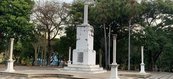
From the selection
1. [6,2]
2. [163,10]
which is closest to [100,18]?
[163,10]

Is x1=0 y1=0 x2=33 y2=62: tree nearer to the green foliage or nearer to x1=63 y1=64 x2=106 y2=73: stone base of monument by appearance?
the green foliage

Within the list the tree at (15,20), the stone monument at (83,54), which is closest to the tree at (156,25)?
the stone monument at (83,54)

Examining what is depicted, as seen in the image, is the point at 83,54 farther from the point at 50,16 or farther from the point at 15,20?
the point at 50,16

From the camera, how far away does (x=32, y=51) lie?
44875mm

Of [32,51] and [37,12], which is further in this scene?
[32,51]

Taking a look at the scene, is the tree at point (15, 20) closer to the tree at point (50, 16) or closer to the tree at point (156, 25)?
the tree at point (50, 16)

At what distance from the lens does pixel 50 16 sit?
35219 millimetres

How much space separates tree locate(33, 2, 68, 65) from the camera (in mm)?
34938

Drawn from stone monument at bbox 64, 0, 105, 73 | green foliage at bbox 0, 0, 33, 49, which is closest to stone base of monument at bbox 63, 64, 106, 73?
stone monument at bbox 64, 0, 105, 73

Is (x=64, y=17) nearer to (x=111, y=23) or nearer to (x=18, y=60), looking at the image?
(x=111, y=23)

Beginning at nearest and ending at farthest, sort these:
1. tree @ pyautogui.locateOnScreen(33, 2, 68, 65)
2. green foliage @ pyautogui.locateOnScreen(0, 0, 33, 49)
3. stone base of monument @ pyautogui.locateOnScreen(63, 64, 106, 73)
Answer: stone base of monument @ pyautogui.locateOnScreen(63, 64, 106, 73)
green foliage @ pyautogui.locateOnScreen(0, 0, 33, 49)
tree @ pyautogui.locateOnScreen(33, 2, 68, 65)

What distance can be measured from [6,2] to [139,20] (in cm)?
1522

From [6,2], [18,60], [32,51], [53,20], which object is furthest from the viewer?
[18,60]

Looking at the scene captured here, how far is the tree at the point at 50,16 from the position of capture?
3494 cm
